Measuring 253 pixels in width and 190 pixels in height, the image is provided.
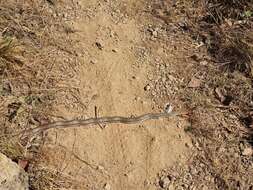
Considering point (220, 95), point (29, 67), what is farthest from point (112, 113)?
point (220, 95)

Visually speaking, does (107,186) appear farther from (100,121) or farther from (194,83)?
(194,83)

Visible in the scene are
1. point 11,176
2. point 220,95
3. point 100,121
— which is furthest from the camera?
point 220,95

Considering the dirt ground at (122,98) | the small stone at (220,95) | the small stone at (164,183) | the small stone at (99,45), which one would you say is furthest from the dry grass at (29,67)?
the small stone at (220,95)

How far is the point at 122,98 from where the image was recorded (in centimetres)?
459

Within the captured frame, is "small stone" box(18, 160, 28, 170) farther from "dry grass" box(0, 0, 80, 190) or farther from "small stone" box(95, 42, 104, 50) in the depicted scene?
"small stone" box(95, 42, 104, 50)

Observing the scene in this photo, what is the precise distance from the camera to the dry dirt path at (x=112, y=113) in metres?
4.15

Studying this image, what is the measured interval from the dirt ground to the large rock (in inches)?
7.5

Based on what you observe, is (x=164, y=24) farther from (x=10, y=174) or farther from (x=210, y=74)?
(x=10, y=174)

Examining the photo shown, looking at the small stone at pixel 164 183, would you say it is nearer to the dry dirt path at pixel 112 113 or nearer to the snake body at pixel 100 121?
the dry dirt path at pixel 112 113

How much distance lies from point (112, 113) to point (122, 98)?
0.18m

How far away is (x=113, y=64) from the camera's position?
4.80 meters

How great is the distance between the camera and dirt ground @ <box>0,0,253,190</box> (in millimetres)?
4184

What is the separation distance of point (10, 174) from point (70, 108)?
3.17 feet

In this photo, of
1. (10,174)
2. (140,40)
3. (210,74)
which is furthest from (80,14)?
(10,174)
